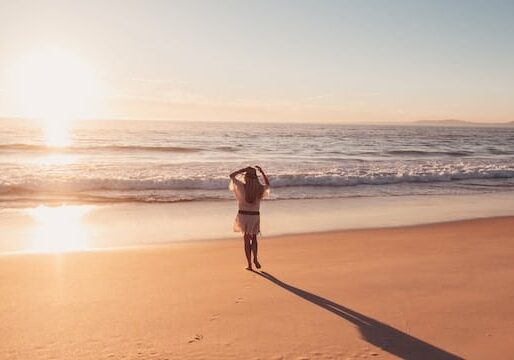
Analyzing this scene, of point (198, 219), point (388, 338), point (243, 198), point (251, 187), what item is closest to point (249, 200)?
point (243, 198)

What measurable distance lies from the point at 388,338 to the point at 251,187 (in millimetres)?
3214

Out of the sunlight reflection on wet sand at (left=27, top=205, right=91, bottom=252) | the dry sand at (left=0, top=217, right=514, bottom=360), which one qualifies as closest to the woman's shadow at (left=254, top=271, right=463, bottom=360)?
the dry sand at (left=0, top=217, right=514, bottom=360)

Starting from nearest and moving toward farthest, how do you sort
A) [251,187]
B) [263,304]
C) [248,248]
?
[263,304] < [251,187] < [248,248]

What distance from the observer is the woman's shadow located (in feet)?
15.8

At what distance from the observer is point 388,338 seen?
520 centimetres

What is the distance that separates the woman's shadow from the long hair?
2.00 metres

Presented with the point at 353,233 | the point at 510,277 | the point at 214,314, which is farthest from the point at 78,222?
the point at 510,277

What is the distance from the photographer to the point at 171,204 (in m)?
15.7

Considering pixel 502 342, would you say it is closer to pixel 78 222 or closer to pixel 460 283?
pixel 460 283

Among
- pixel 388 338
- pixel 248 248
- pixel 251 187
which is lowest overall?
pixel 388 338

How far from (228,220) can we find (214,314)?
282 inches

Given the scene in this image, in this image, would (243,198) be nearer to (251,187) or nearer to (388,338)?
(251,187)

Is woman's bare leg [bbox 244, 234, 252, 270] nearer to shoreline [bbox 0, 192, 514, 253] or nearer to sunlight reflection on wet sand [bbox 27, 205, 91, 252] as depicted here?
shoreline [bbox 0, 192, 514, 253]

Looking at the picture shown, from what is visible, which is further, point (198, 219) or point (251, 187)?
point (198, 219)
